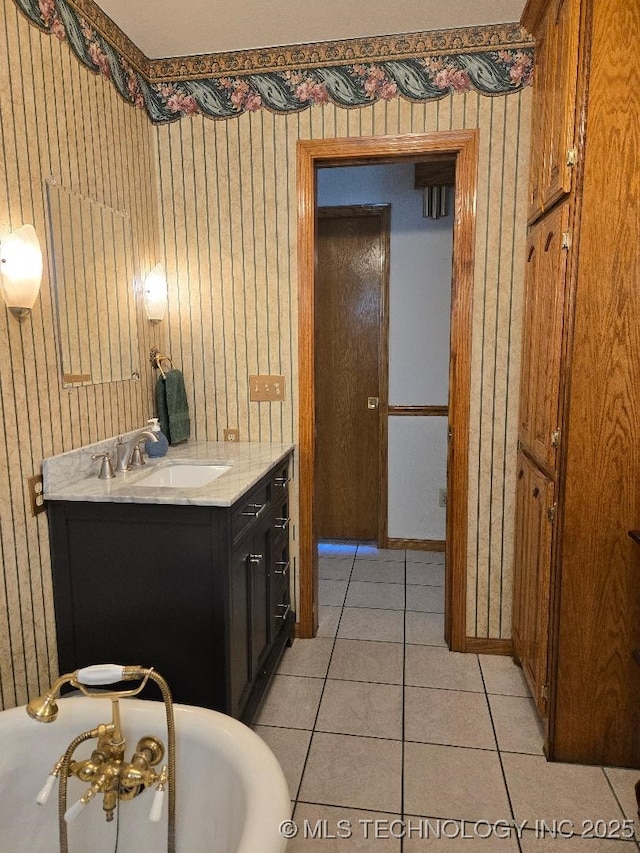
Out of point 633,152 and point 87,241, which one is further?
point 87,241

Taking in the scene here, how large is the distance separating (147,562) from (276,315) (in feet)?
4.35

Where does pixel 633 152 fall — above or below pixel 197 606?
above

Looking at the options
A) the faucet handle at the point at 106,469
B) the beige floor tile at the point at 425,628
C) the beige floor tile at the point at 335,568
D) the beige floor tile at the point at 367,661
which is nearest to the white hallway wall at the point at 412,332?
the beige floor tile at the point at 335,568

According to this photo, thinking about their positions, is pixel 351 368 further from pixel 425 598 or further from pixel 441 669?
pixel 441 669

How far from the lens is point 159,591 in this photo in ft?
6.19

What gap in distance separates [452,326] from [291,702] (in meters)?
1.73

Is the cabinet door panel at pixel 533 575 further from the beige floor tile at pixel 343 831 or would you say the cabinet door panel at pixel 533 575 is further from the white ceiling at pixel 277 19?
the white ceiling at pixel 277 19

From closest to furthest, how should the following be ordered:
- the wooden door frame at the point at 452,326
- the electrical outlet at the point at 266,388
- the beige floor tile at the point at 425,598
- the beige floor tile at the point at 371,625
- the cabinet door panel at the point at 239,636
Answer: the cabinet door panel at the point at 239,636 → the wooden door frame at the point at 452,326 → the electrical outlet at the point at 266,388 → the beige floor tile at the point at 371,625 → the beige floor tile at the point at 425,598

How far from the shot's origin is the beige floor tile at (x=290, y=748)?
1.97 m

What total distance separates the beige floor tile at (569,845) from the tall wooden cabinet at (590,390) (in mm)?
316

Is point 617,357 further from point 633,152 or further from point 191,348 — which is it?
point 191,348

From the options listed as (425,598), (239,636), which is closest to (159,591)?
(239,636)

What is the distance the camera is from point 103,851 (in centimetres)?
137

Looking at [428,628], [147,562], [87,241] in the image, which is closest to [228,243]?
[87,241]
